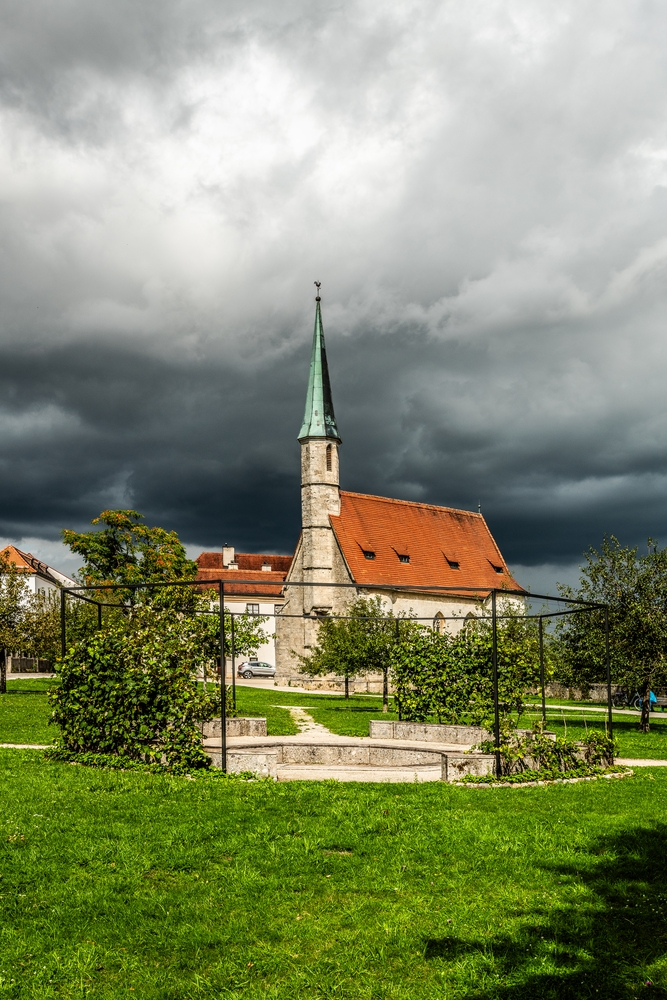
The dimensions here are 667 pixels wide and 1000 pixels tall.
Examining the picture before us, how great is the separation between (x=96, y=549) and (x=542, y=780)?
34.2m

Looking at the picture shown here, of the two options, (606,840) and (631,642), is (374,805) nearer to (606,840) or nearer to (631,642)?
(606,840)

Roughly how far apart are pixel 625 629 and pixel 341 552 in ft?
99.8

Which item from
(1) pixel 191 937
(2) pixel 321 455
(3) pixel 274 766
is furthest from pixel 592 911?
(2) pixel 321 455

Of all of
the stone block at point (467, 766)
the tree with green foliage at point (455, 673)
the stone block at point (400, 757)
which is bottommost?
the stone block at point (400, 757)

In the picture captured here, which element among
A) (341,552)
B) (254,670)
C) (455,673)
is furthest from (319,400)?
(455,673)

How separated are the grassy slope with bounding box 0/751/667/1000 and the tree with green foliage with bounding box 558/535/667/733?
39.5 ft

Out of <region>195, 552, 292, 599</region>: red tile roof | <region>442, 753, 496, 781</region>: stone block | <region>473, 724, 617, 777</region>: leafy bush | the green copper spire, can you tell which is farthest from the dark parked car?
<region>442, 753, 496, 781</region>: stone block

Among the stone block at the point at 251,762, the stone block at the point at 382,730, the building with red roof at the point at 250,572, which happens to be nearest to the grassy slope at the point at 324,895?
the stone block at the point at 251,762

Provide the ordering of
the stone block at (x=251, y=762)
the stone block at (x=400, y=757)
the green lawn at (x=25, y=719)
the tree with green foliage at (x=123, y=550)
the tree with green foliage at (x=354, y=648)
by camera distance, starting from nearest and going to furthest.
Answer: the stone block at (x=251, y=762) < the stone block at (x=400, y=757) < the green lawn at (x=25, y=719) < the tree with green foliage at (x=354, y=648) < the tree with green foliage at (x=123, y=550)

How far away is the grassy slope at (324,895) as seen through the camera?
4.82 meters

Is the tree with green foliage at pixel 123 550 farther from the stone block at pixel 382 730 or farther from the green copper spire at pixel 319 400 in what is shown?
the stone block at pixel 382 730

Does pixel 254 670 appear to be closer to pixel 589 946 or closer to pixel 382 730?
pixel 382 730

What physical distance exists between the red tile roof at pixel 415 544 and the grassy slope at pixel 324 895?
1605 inches

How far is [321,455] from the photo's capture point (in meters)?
52.9
